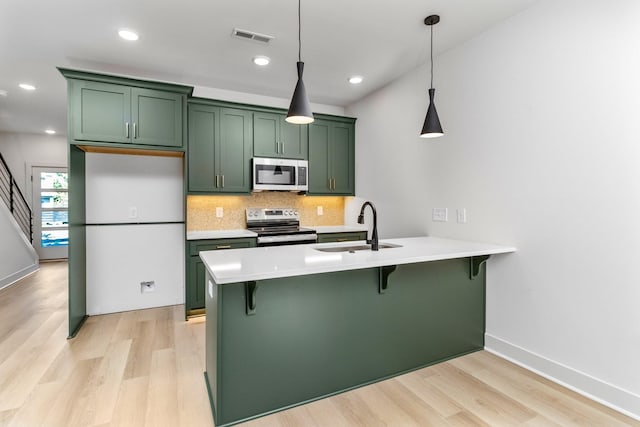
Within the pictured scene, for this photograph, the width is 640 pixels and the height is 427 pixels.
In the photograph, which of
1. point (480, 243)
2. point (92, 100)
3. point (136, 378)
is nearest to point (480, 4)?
point (480, 243)

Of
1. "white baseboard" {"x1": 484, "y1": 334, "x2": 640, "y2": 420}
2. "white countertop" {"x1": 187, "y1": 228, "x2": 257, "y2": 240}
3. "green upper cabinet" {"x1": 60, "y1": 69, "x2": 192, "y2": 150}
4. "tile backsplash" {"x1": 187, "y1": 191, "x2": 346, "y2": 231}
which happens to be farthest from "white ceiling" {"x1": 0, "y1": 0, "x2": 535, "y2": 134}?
"white baseboard" {"x1": 484, "y1": 334, "x2": 640, "y2": 420}

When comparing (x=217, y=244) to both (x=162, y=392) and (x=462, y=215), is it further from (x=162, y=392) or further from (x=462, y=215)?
(x=462, y=215)

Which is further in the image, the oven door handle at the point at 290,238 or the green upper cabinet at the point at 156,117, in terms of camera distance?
the oven door handle at the point at 290,238

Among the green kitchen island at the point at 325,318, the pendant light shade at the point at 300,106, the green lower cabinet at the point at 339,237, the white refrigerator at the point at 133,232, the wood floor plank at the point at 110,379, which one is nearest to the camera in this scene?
the green kitchen island at the point at 325,318

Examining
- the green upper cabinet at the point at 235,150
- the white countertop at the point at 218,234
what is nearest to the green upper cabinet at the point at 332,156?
the green upper cabinet at the point at 235,150

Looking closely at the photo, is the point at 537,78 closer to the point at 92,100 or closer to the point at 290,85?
the point at 290,85

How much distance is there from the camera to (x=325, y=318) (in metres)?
2.10

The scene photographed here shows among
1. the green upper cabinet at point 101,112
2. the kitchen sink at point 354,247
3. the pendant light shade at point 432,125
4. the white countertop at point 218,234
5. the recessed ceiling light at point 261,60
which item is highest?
the recessed ceiling light at point 261,60

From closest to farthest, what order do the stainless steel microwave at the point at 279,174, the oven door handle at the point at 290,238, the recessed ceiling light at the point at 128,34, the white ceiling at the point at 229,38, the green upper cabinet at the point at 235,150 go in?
1. the white ceiling at the point at 229,38
2. the recessed ceiling light at the point at 128,34
3. the oven door handle at the point at 290,238
4. the green upper cabinet at the point at 235,150
5. the stainless steel microwave at the point at 279,174

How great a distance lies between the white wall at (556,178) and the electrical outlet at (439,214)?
0.08m

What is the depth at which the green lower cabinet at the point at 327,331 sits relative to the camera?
1840mm

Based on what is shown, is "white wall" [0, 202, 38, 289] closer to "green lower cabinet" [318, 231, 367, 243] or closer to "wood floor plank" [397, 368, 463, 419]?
"green lower cabinet" [318, 231, 367, 243]

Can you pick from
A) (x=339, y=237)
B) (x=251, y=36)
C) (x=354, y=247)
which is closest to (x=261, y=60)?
(x=251, y=36)

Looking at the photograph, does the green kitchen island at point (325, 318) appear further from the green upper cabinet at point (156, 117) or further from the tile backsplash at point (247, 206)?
the tile backsplash at point (247, 206)
